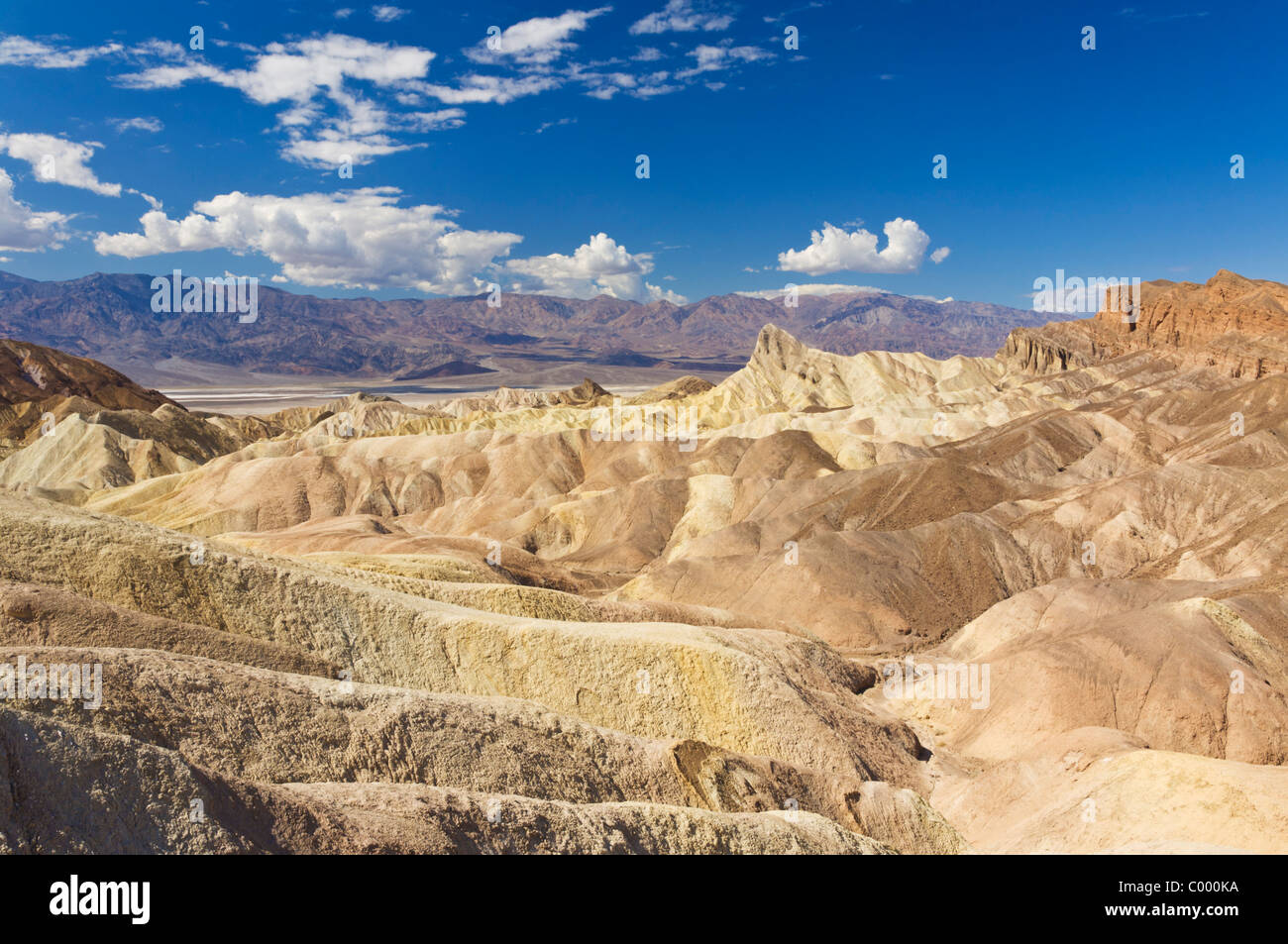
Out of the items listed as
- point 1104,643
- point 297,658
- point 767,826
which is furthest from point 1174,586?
point 297,658

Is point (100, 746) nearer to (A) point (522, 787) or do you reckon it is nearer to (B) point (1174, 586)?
(A) point (522, 787)

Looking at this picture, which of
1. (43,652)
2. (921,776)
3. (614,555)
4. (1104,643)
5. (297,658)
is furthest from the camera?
(614,555)

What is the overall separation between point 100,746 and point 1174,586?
3610 centimetres

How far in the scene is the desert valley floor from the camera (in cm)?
1202

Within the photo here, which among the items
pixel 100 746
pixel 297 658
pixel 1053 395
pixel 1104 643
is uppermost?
pixel 1053 395

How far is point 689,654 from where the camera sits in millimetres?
23172

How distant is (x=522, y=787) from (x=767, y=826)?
4.57 m

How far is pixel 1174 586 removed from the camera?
3328cm

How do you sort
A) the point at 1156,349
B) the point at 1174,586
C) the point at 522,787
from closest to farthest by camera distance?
the point at 522,787 → the point at 1174,586 → the point at 1156,349

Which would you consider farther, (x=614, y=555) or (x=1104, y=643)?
(x=614, y=555)

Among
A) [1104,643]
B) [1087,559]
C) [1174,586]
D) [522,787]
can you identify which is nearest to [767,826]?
[522,787]

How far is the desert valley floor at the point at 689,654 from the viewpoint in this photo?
39.4ft

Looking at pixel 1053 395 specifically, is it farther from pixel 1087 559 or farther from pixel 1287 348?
pixel 1087 559

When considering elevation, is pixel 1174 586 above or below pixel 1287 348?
below
